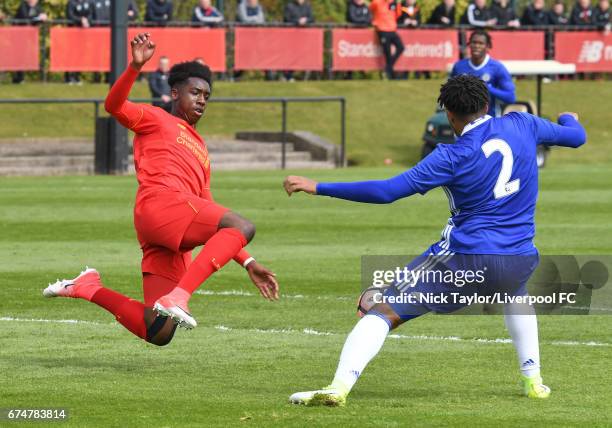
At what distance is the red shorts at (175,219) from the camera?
8680 mm

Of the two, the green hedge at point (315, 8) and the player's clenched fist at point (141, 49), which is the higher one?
the green hedge at point (315, 8)

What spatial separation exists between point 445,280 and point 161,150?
2.05 meters

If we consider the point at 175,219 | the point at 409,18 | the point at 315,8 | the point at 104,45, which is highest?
the point at 315,8

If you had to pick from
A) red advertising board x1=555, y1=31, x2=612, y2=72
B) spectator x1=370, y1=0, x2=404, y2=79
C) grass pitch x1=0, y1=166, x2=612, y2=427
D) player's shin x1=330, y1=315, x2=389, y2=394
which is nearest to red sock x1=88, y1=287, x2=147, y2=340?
grass pitch x1=0, y1=166, x2=612, y2=427

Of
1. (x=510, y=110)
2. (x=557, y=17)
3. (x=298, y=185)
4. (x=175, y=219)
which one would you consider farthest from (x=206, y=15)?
(x=298, y=185)

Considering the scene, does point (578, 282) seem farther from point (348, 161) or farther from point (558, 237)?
point (348, 161)

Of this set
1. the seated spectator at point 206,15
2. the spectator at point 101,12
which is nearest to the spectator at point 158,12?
the seated spectator at point 206,15

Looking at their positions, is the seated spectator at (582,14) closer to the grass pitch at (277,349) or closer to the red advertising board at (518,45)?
the red advertising board at (518,45)

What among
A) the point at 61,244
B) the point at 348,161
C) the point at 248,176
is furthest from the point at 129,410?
the point at 348,161

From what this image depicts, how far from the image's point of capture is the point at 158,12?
35938 mm

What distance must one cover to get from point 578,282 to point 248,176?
46.6 ft

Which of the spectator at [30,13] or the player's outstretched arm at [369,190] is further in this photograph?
the spectator at [30,13]

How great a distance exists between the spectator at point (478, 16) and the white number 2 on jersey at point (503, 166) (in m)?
31.8

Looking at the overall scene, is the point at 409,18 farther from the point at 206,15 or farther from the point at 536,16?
the point at 206,15
